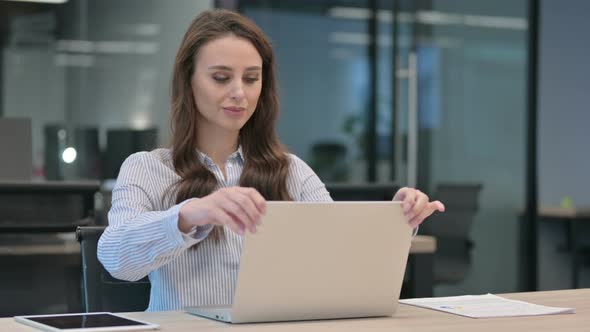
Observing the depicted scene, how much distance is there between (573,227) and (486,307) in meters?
4.47

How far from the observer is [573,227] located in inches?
246

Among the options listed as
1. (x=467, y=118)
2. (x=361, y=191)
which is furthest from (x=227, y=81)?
(x=467, y=118)

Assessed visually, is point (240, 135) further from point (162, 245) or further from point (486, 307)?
point (486, 307)

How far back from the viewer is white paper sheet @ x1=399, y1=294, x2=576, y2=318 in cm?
190

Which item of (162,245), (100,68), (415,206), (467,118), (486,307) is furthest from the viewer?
(467,118)

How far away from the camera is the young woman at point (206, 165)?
2.02m

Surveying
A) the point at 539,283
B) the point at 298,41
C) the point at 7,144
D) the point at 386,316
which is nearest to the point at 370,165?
the point at 298,41

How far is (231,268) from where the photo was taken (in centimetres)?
213

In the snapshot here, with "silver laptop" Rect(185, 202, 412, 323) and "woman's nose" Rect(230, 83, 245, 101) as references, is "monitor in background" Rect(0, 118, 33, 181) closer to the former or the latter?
"woman's nose" Rect(230, 83, 245, 101)

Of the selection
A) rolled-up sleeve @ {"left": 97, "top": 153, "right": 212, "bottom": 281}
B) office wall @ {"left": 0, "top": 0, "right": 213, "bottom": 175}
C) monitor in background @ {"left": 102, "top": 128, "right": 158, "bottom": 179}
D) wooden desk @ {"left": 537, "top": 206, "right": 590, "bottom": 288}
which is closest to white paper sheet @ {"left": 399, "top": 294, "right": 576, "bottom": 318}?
rolled-up sleeve @ {"left": 97, "top": 153, "right": 212, "bottom": 281}

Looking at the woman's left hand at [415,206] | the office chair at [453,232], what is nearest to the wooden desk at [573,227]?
the office chair at [453,232]

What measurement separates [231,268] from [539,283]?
4535 millimetres

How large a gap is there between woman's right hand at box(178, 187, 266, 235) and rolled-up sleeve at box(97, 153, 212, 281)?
54 mm

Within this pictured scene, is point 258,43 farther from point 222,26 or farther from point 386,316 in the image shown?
point 386,316
